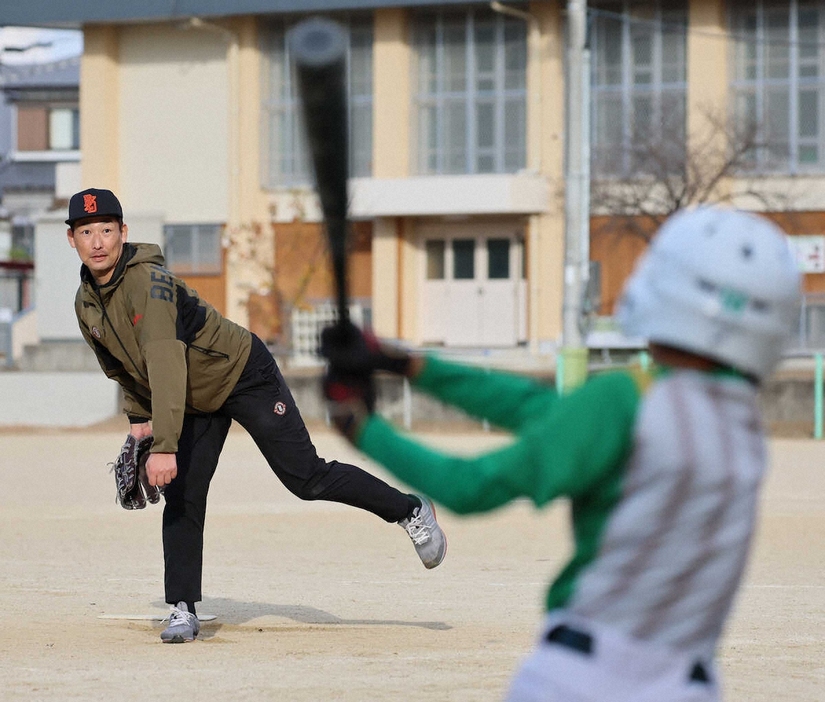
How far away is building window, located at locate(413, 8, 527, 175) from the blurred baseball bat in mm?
29122

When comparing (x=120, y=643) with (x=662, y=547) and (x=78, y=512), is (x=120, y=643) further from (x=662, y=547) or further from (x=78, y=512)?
(x=78, y=512)

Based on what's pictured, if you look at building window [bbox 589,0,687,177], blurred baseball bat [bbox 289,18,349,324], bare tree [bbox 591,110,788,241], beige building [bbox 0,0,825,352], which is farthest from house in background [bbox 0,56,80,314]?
blurred baseball bat [bbox 289,18,349,324]

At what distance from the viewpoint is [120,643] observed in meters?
6.33

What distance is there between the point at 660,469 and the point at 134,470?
13.8ft

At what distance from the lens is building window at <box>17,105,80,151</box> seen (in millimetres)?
53438

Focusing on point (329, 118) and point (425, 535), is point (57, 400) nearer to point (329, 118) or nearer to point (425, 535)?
point (425, 535)

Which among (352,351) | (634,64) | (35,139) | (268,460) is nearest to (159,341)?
(268,460)

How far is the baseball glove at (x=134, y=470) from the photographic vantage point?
20.9 feet

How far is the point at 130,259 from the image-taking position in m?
6.00

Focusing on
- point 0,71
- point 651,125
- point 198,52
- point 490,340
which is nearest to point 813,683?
point 651,125

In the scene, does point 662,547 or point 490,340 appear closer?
point 662,547

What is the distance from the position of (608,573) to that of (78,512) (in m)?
10.1

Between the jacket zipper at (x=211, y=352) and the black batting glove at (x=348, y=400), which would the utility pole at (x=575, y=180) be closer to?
the jacket zipper at (x=211, y=352)

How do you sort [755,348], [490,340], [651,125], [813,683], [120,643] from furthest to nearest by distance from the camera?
[490,340] < [651,125] < [120,643] < [813,683] < [755,348]
